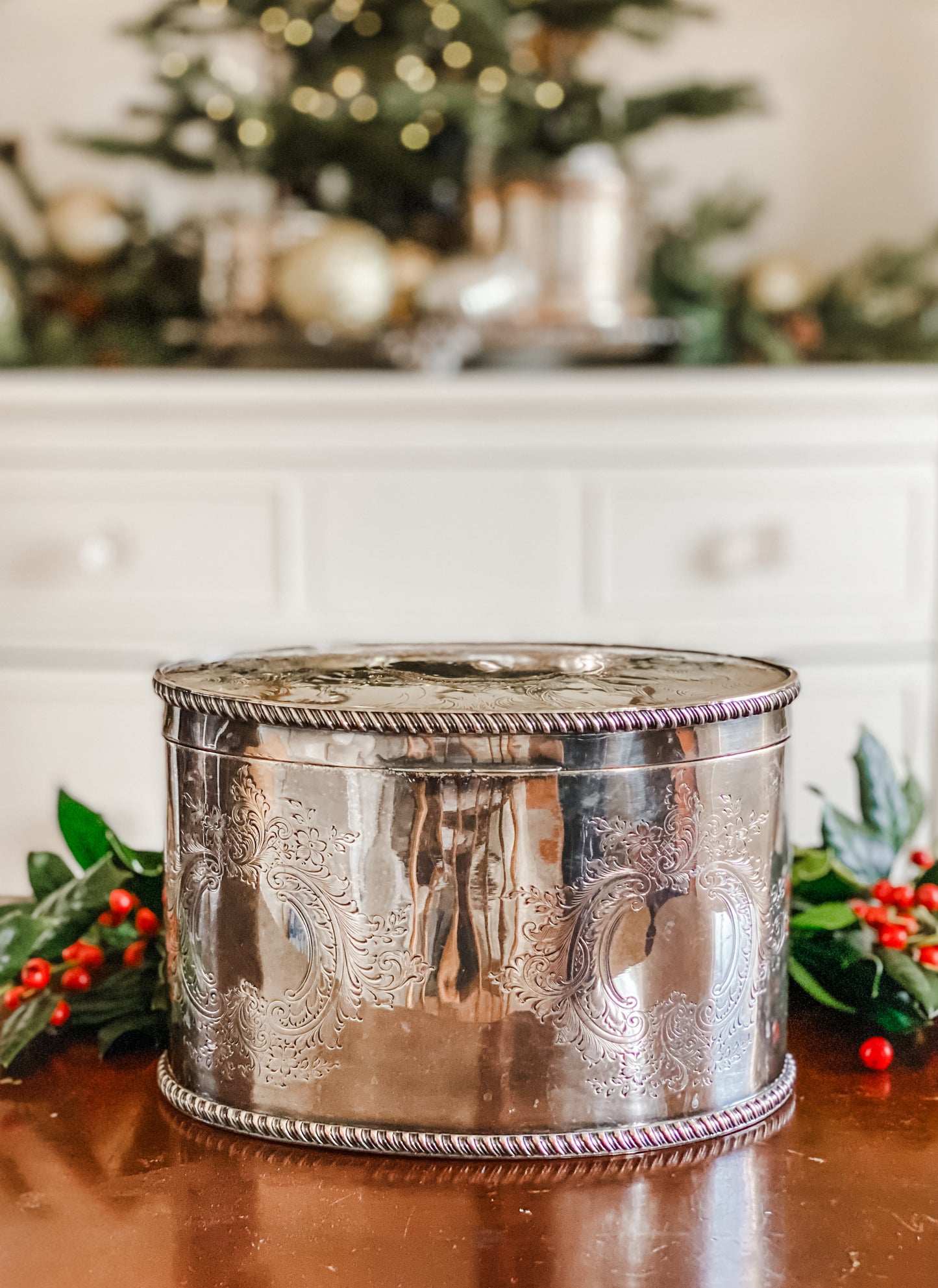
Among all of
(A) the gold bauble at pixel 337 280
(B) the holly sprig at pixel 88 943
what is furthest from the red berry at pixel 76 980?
(A) the gold bauble at pixel 337 280

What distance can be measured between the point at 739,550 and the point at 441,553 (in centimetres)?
28

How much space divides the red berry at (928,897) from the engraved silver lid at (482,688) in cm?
12

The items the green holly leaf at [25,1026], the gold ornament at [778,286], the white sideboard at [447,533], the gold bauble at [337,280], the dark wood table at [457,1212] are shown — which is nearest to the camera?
the dark wood table at [457,1212]

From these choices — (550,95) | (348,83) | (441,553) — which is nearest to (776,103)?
(550,95)

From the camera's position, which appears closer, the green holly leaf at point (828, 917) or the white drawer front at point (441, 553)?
the green holly leaf at point (828, 917)

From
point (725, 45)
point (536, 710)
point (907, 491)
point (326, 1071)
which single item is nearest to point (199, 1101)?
point (326, 1071)

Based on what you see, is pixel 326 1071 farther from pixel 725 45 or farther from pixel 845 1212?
pixel 725 45

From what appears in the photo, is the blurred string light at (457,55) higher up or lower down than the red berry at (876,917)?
higher up

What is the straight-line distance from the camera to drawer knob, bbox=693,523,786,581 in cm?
125

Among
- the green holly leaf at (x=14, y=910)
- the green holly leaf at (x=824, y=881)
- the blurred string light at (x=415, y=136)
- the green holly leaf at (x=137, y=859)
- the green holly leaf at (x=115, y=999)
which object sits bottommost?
the green holly leaf at (x=115, y=999)

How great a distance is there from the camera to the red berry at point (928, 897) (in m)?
0.49

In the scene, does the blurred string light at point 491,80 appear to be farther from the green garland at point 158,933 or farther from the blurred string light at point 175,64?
the green garland at point 158,933

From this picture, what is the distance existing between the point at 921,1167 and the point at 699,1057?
0.07m

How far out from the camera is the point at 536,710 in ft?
1.20
